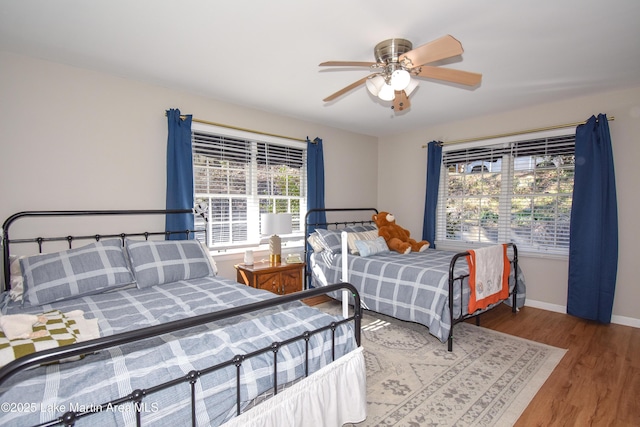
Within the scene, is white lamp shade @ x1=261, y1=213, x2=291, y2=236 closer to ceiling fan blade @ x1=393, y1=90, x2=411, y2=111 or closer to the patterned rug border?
ceiling fan blade @ x1=393, y1=90, x2=411, y2=111

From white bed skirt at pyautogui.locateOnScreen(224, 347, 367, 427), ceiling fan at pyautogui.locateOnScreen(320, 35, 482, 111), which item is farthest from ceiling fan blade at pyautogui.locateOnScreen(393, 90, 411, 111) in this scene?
white bed skirt at pyautogui.locateOnScreen(224, 347, 367, 427)

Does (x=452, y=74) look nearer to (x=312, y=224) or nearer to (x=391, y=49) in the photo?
(x=391, y=49)

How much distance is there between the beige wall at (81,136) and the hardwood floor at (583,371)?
137 inches

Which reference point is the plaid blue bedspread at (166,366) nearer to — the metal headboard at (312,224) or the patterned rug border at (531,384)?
the patterned rug border at (531,384)

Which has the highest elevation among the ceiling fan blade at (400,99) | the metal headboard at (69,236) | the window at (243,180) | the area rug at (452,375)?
the ceiling fan blade at (400,99)

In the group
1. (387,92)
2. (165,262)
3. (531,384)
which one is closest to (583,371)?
(531,384)

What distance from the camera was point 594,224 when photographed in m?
3.23

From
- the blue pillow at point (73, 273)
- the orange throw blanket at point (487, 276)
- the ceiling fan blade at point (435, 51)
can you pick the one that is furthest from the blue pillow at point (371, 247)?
the blue pillow at point (73, 273)

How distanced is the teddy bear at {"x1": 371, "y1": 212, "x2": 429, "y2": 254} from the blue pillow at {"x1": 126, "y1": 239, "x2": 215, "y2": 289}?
2258 mm

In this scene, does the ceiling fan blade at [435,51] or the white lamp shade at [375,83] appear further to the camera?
the white lamp shade at [375,83]

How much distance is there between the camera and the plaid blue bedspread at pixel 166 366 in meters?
0.99

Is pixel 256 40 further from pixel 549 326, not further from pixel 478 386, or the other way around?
pixel 549 326

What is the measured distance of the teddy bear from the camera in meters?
3.92

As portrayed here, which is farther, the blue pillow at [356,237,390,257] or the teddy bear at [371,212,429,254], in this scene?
the teddy bear at [371,212,429,254]
